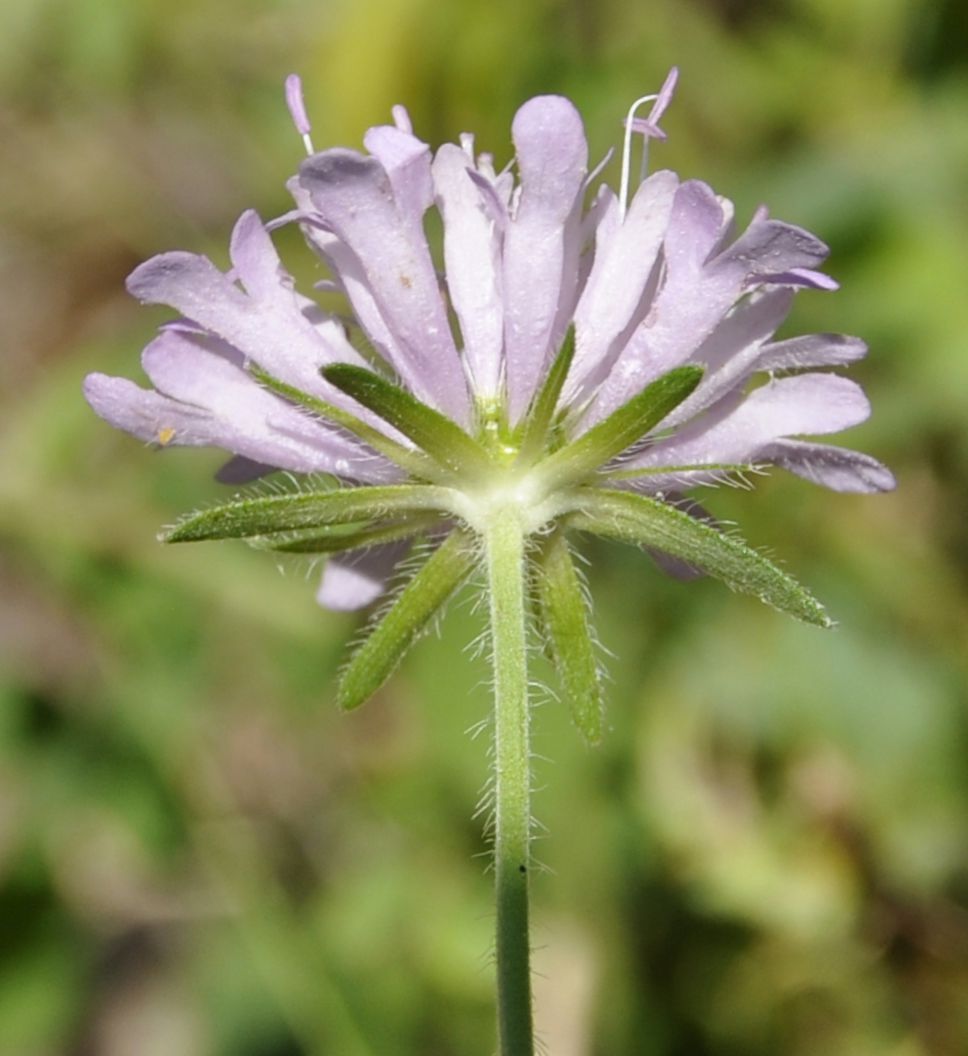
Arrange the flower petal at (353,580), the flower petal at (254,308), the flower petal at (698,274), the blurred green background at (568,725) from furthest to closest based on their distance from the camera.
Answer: the blurred green background at (568,725), the flower petal at (353,580), the flower petal at (254,308), the flower petal at (698,274)

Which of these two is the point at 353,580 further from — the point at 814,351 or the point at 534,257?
the point at 814,351

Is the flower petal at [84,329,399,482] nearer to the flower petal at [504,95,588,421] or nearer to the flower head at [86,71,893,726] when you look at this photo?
the flower head at [86,71,893,726]

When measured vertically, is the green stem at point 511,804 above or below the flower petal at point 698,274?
below

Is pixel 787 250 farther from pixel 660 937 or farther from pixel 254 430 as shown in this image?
pixel 660 937

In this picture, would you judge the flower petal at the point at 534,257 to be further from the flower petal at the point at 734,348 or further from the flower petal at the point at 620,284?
the flower petal at the point at 734,348

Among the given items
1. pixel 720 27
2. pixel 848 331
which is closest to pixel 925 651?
pixel 848 331

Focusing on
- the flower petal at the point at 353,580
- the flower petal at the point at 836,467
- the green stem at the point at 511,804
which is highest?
the flower petal at the point at 836,467

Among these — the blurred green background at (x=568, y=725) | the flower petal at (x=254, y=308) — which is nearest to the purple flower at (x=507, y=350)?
the flower petal at (x=254, y=308)
